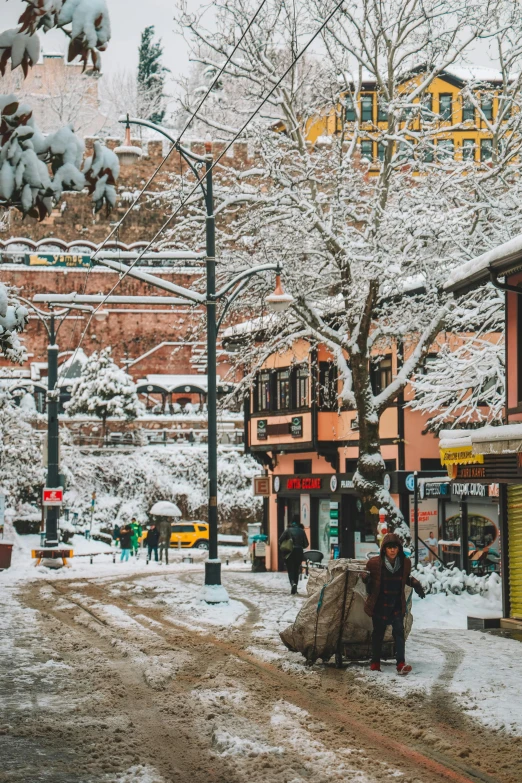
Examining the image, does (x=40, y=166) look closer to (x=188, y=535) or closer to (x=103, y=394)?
(x=188, y=535)

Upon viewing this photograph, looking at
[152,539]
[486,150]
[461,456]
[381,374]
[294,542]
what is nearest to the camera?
[461,456]

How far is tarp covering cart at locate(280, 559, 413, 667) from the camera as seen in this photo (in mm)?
12789

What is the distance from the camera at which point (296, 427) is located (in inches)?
1430

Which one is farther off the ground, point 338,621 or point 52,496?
point 52,496

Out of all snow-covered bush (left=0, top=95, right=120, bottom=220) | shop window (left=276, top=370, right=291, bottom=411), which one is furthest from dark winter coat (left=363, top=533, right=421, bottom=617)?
shop window (left=276, top=370, right=291, bottom=411)

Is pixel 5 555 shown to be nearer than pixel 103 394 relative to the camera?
Yes

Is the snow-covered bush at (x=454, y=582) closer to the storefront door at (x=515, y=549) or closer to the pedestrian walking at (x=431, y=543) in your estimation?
the storefront door at (x=515, y=549)

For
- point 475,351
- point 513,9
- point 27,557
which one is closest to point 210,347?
point 475,351

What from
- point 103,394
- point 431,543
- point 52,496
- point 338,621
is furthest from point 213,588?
point 103,394

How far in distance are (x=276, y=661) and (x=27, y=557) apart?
29546 millimetres

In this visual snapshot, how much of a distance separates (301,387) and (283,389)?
5.16 ft

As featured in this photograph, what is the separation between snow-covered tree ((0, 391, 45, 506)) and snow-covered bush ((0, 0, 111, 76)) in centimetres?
4159

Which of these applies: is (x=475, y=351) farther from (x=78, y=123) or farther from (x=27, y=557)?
(x=78, y=123)

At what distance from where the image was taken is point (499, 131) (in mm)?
22734
